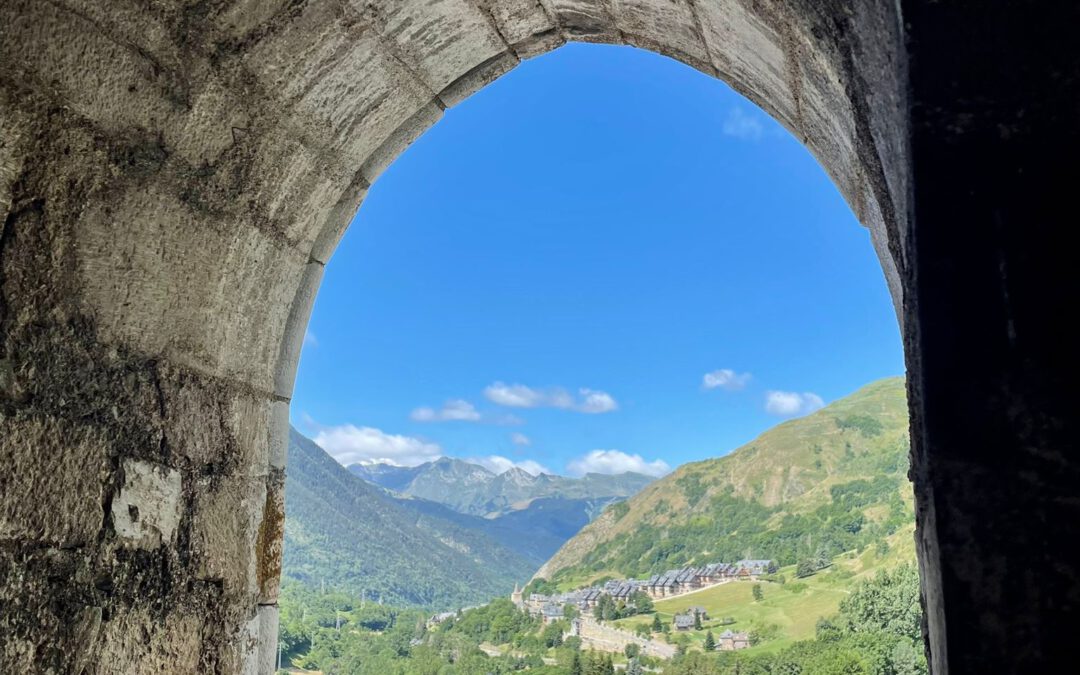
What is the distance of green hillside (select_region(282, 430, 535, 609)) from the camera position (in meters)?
76.6

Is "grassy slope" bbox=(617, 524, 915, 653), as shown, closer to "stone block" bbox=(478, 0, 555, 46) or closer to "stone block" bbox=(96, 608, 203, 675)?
"stone block" bbox=(96, 608, 203, 675)

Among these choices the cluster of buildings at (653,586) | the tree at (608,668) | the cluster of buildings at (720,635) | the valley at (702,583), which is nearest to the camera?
the tree at (608,668)

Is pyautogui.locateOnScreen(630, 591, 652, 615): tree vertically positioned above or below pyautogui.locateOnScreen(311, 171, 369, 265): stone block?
below

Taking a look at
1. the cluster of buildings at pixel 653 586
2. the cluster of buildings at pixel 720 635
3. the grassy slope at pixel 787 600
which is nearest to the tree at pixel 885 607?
the grassy slope at pixel 787 600

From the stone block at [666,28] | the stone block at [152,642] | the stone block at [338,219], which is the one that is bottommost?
the stone block at [152,642]

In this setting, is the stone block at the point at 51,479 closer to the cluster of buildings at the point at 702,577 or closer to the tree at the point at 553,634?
the tree at the point at 553,634

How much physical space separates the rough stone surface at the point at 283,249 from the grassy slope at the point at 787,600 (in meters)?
51.7

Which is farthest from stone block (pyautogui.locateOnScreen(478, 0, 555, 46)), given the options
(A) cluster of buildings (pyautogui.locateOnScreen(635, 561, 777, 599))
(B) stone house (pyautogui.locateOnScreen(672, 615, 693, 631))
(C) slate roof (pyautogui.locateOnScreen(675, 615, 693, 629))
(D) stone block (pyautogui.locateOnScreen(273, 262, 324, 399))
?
(A) cluster of buildings (pyautogui.locateOnScreen(635, 561, 777, 599))

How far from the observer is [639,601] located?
193 ft

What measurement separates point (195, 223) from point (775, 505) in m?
79.1

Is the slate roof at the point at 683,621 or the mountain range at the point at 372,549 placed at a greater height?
the mountain range at the point at 372,549

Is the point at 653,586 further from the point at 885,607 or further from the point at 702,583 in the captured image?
the point at 885,607

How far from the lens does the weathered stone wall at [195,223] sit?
1.39 m

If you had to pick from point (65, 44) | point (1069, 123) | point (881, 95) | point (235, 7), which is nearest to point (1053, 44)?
point (1069, 123)
